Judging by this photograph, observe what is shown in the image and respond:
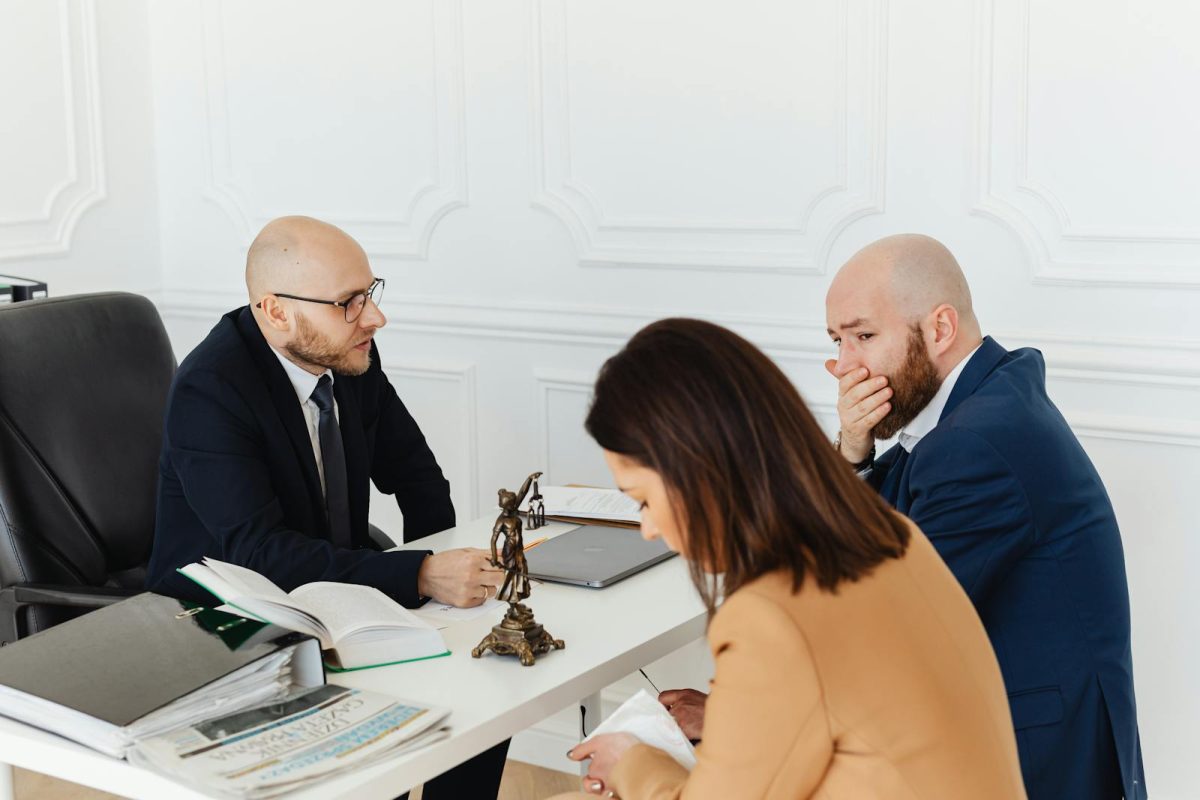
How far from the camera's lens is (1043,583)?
2.05 m

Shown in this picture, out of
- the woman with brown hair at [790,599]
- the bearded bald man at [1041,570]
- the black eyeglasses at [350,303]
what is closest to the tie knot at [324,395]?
the black eyeglasses at [350,303]

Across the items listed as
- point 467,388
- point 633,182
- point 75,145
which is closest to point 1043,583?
point 633,182

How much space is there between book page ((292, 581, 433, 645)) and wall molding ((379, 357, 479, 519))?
166 cm

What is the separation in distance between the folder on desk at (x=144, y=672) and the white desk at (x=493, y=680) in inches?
1.5

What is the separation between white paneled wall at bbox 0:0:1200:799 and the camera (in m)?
2.84

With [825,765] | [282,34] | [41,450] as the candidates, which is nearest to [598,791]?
[825,765]

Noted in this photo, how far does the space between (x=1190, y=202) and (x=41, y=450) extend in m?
2.35

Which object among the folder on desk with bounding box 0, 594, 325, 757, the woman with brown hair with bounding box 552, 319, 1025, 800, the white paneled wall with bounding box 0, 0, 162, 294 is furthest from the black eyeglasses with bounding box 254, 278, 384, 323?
the white paneled wall with bounding box 0, 0, 162, 294

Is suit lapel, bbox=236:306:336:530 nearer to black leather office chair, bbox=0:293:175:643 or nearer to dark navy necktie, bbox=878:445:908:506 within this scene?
black leather office chair, bbox=0:293:175:643

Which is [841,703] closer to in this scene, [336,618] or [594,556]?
[336,618]

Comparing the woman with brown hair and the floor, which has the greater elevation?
the woman with brown hair

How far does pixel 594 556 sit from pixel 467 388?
146cm

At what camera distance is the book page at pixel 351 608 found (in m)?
1.97

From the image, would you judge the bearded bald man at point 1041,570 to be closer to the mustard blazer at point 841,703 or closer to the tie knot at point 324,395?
the mustard blazer at point 841,703
